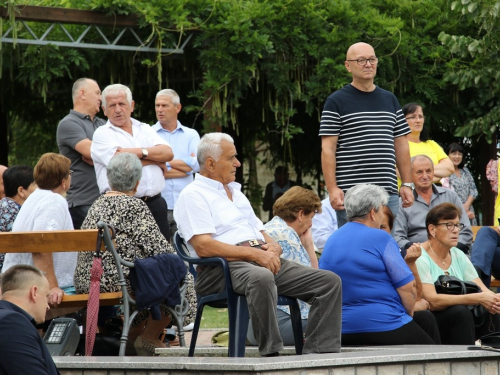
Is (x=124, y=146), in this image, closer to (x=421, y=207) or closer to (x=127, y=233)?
(x=127, y=233)

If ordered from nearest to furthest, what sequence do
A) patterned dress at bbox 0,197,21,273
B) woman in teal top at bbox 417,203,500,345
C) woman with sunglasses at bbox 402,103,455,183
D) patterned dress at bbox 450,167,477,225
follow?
woman in teal top at bbox 417,203,500,345 < patterned dress at bbox 0,197,21,273 < woman with sunglasses at bbox 402,103,455,183 < patterned dress at bbox 450,167,477,225

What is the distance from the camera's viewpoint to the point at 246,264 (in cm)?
541

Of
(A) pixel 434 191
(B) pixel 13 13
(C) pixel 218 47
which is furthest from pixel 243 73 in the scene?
(A) pixel 434 191

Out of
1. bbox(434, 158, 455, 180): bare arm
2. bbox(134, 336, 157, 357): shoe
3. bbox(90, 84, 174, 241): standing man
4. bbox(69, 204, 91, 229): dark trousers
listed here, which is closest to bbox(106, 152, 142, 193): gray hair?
bbox(90, 84, 174, 241): standing man

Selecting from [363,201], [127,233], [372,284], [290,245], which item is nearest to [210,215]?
[127,233]

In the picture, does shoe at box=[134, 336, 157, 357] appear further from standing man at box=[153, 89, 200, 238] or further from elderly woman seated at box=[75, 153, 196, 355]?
standing man at box=[153, 89, 200, 238]

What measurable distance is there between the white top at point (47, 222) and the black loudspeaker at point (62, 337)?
676mm

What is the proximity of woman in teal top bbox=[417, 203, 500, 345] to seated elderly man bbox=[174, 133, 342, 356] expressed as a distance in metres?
1.22

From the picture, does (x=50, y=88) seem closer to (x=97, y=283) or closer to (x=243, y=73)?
(x=243, y=73)

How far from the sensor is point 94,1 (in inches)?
420

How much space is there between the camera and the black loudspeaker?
18.2 ft

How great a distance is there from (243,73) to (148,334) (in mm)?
5498

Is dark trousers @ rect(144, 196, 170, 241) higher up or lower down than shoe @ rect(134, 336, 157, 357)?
higher up

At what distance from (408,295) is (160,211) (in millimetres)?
2377
